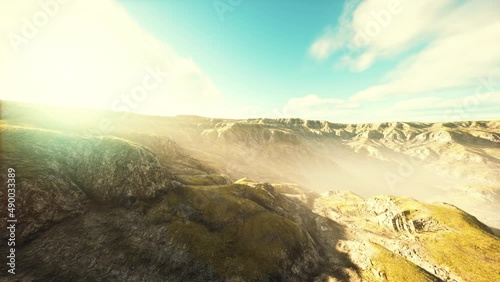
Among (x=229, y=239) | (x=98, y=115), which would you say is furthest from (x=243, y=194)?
(x=98, y=115)

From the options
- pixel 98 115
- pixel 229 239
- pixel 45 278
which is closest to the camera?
pixel 45 278

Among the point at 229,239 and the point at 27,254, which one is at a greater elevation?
the point at 27,254

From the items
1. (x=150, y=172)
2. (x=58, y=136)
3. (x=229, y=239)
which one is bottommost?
(x=229, y=239)

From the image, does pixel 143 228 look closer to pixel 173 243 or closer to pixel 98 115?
pixel 173 243

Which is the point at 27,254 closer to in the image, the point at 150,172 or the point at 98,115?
the point at 150,172

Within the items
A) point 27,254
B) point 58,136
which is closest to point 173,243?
point 27,254

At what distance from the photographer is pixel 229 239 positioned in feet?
176

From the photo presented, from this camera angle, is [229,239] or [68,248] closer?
[68,248]

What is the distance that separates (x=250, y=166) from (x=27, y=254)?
522 feet

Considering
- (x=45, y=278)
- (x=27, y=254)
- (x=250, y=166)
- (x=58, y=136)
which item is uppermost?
(x=58, y=136)

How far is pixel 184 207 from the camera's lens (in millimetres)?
57938

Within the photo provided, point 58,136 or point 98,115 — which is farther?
point 98,115

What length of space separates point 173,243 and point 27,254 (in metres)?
24.4

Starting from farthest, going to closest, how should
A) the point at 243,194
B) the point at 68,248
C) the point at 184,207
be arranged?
1. the point at 243,194
2. the point at 184,207
3. the point at 68,248
